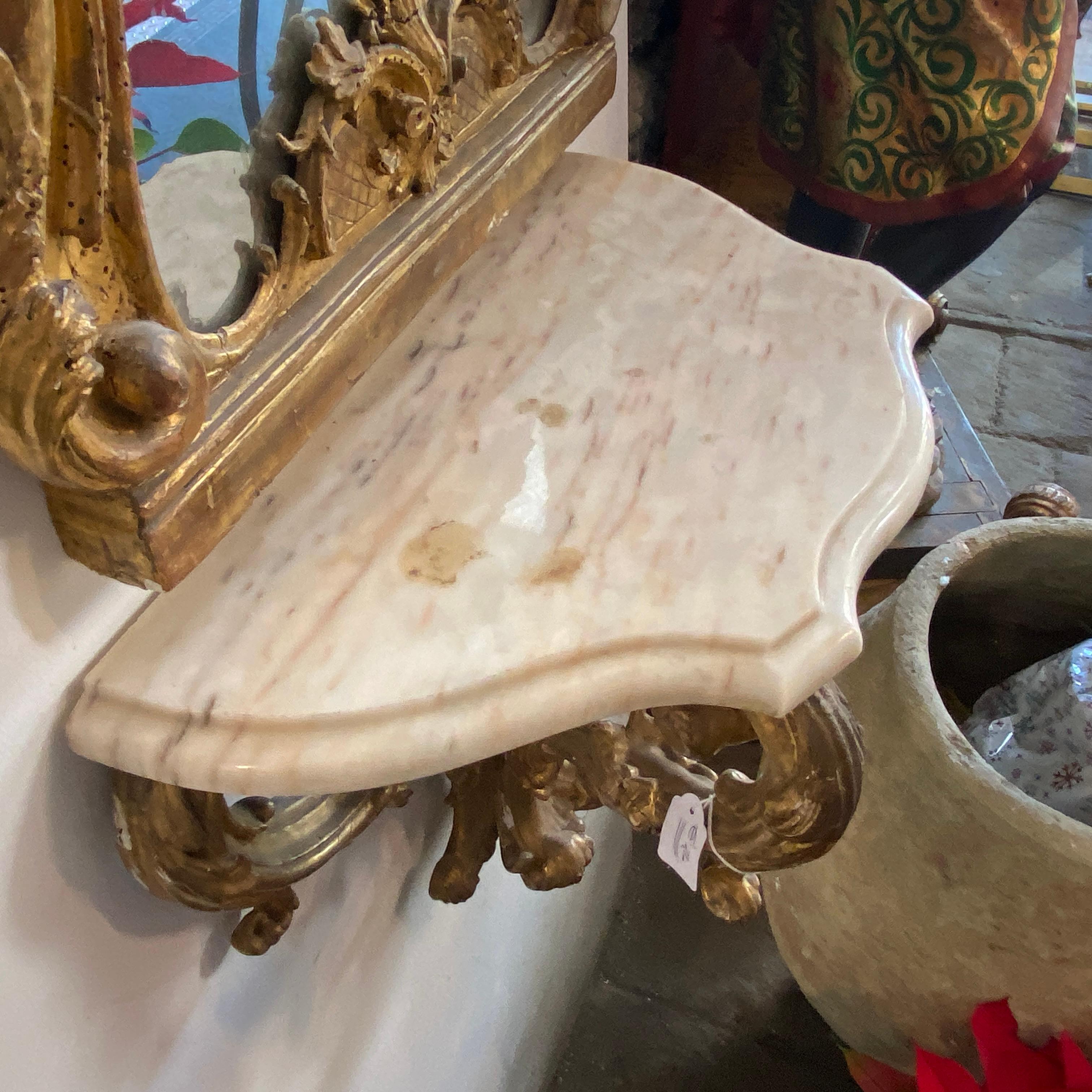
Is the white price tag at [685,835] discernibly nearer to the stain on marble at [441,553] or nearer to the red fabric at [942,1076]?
the stain on marble at [441,553]

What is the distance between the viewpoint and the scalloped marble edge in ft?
0.96

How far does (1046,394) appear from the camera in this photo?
173cm

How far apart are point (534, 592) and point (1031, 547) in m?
0.70

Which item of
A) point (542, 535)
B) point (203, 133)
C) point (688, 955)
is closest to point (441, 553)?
point (542, 535)

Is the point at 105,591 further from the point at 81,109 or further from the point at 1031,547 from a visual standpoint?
the point at 1031,547

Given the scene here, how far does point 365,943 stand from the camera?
592mm

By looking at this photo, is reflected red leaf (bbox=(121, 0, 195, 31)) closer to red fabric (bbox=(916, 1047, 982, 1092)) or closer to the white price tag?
the white price tag

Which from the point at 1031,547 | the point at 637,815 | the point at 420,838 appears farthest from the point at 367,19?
the point at 1031,547

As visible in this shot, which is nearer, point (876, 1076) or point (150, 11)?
point (150, 11)

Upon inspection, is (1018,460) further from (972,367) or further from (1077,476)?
(972,367)

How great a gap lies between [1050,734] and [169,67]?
85cm

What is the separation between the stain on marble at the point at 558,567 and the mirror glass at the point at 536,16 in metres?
0.34

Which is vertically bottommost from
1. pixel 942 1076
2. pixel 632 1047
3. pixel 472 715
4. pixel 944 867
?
pixel 632 1047

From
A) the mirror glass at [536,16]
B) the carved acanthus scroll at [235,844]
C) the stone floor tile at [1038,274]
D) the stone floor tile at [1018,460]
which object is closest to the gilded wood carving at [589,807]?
the carved acanthus scroll at [235,844]
